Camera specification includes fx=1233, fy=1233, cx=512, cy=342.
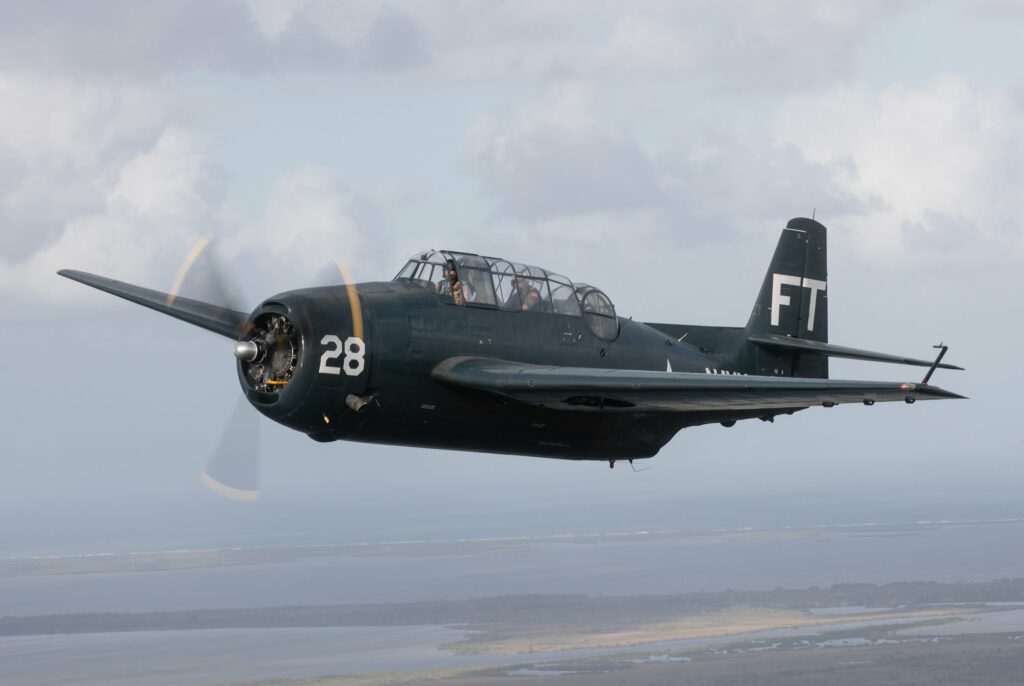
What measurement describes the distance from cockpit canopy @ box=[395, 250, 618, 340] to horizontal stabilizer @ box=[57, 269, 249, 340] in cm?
303

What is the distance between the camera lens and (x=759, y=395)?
20.5 m

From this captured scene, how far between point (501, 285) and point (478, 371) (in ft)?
7.08

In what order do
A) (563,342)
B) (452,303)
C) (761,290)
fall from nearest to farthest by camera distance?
1. (452,303)
2. (563,342)
3. (761,290)

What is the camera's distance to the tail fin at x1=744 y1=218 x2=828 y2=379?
95.3 feet

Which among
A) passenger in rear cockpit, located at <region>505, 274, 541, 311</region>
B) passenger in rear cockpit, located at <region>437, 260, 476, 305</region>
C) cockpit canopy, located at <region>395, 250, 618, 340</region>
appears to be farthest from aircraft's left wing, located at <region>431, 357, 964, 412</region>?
passenger in rear cockpit, located at <region>505, 274, 541, 311</region>

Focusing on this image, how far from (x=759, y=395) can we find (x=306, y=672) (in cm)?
15382

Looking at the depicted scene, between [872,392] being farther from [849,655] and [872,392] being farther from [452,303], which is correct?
[849,655]

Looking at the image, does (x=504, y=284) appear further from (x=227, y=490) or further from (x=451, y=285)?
(x=227, y=490)

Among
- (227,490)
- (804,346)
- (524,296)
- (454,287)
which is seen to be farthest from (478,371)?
(804,346)

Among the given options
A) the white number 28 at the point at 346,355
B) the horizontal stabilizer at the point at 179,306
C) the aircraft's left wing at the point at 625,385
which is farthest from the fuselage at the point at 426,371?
the horizontal stabilizer at the point at 179,306

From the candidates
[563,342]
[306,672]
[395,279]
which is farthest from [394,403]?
[306,672]

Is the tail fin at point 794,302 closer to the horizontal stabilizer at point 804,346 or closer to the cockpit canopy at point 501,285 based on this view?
the horizontal stabilizer at point 804,346

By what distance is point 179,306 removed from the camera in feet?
76.4

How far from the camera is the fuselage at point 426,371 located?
1955cm
